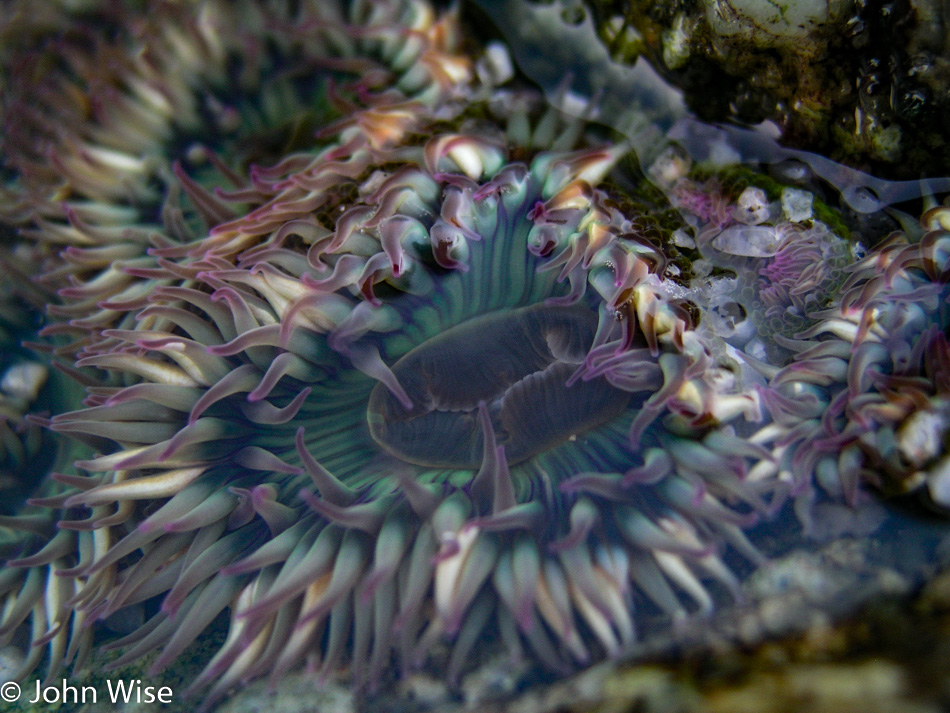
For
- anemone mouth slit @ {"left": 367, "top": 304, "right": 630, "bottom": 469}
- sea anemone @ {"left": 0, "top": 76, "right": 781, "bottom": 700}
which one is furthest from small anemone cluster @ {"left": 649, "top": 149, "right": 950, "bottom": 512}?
anemone mouth slit @ {"left": 367, "top": 304, "right": 630, "bottom": 469}

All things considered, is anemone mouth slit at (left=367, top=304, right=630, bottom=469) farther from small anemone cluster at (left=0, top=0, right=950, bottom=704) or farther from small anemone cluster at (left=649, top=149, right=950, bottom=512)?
small anemone cluster at (left=649, top=149, right=950, bottom=512)

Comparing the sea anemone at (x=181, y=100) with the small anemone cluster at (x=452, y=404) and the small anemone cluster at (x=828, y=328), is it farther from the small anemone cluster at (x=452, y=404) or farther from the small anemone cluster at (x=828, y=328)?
the small anemone cluster at (x=828, y=328)

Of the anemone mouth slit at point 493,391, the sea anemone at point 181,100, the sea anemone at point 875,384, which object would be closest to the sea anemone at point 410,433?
the anemone mouth slit at point 493,391

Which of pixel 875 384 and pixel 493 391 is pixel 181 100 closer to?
pixel 493 391

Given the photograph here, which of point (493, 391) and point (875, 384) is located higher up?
point (493, 391)

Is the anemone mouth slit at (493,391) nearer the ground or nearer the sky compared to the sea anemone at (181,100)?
nearer the ground

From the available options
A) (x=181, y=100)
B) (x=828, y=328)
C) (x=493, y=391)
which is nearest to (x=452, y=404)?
(x=493, y=391)

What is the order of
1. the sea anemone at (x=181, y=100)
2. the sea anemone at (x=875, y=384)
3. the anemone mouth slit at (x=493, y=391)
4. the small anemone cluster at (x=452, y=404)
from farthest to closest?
1. the sea anemone at (x=181, y=100)
2. the anemone mouth slit at (x=493, y=391)
3. the small anemone cluster at (x=452, y=404)
4. the sea anemone at (x=875, y=384)
